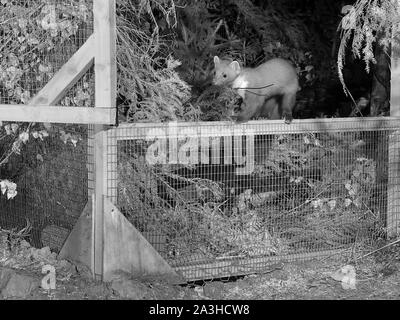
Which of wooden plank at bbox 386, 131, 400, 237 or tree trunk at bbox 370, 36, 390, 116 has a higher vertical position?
tree trunk at bbox 370, 36, 390, 116

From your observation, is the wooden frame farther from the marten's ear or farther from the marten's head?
the marten's ear

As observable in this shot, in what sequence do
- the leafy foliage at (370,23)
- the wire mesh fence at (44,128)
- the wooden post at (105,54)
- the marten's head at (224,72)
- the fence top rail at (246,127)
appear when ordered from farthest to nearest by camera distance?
the marten's head at (224,72) → the leafy foliage at (370,23) → the wire mesh fence at (44,128) → the fence top rail at (246,127) → the wooden post at (105,54)

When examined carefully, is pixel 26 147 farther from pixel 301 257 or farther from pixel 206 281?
pixel 301 257

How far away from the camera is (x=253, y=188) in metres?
6.91

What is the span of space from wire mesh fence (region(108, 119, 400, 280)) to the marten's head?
2146mm

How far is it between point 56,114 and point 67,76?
1.04 ft

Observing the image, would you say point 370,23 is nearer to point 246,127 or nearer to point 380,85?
point 246,127

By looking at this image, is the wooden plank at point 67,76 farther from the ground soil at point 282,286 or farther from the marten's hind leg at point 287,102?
the marten's hind leg at point 287,102

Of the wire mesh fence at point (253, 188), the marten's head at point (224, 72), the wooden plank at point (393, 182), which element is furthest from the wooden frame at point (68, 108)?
the marten's head at point (224, 72)

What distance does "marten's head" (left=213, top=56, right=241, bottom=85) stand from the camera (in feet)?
29.1

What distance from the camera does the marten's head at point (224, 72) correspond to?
8.88m

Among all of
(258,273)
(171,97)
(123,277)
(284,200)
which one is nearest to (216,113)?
(171,97)

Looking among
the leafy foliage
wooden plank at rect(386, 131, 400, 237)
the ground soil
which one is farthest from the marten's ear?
the ground soil

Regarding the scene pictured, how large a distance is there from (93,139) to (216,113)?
2503 mm
